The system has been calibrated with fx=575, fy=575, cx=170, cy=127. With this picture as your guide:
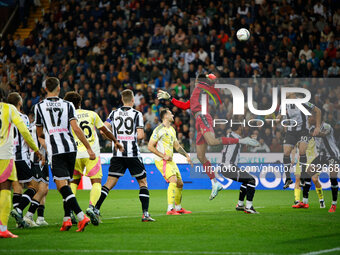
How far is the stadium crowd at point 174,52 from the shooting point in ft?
70.8

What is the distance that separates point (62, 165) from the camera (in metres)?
8.77

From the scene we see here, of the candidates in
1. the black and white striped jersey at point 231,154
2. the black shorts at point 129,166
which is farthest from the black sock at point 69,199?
the black and white striped jersey at point 231,154

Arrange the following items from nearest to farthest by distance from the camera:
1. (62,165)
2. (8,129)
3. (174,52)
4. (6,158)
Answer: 1. (6,158)
2. (8,129)
3. (62,165)
4. (174,52)

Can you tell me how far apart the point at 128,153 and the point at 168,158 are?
A: 2388 millimetres

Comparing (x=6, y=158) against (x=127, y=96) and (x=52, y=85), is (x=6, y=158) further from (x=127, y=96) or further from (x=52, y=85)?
(x=127, y=96)

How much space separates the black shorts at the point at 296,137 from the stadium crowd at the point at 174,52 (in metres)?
5.31

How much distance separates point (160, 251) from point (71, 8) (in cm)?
2328

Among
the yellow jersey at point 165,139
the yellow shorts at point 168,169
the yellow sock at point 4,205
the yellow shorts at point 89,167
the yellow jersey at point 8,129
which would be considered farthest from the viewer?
the yellow jersey at point 165,139

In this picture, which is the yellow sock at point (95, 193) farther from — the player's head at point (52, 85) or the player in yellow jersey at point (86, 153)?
the player's head at point (52, 85)

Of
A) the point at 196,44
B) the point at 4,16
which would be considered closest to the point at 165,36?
the point at 196,44

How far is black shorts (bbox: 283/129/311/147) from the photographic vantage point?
14.1 m

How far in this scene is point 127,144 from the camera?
33.5 ft

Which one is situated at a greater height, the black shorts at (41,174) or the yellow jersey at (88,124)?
the yellow jersey at (88,124)

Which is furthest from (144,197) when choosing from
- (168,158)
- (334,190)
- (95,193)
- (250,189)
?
(334,190)
